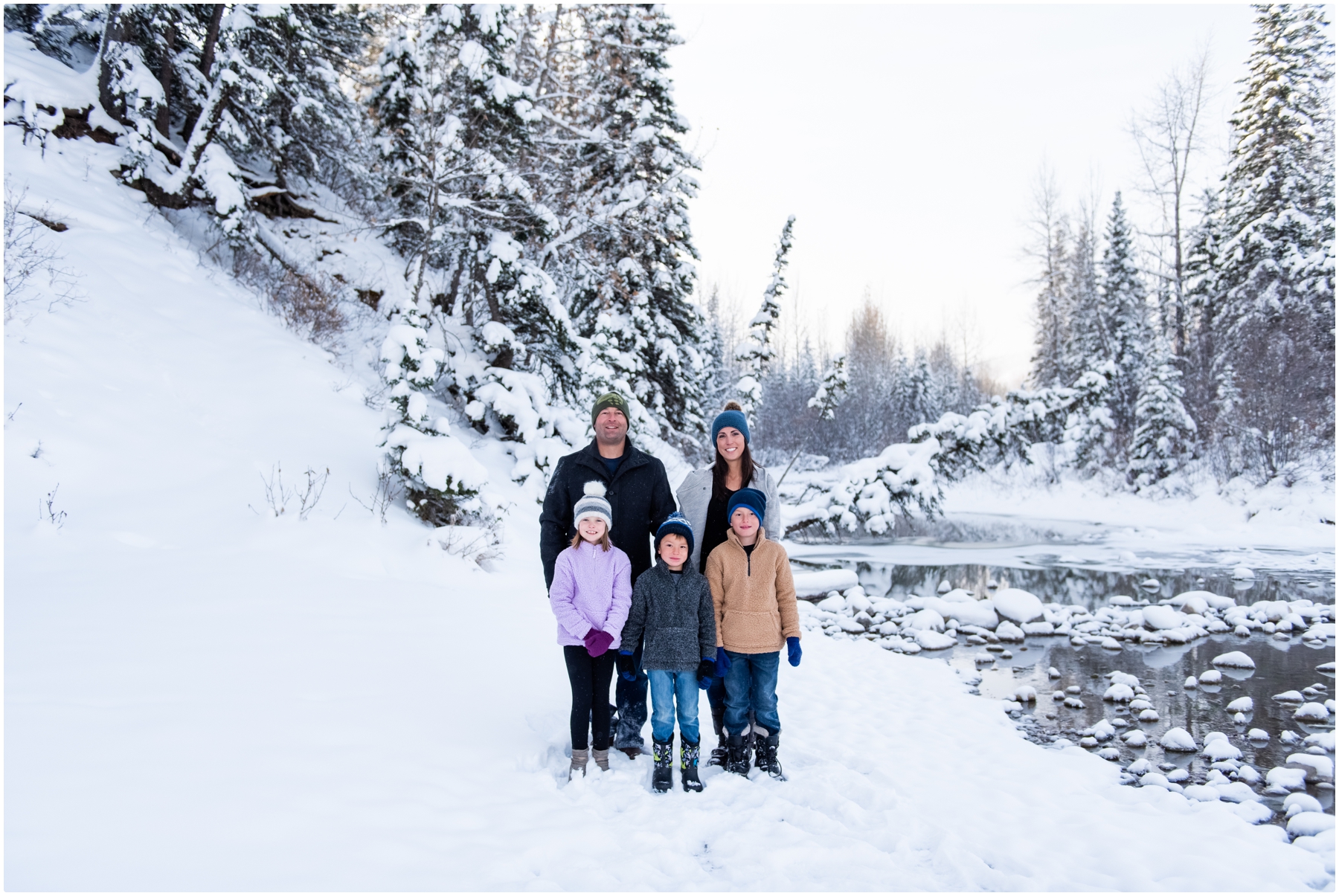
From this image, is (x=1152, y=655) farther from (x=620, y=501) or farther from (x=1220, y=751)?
(x=620, y=501)

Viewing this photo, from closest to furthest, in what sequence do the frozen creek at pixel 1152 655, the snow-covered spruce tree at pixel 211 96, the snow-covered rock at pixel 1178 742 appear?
the frozen creek at pixel 1152 655 < the snow-covered rock at pixel 1178 742 < the snow-covered spruce tree at pixel 211 96

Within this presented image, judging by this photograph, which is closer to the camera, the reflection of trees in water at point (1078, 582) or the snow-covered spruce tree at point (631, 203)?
the reflection of trees in water at point (1078, 582)

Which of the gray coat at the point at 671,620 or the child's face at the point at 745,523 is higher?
the child's face at the point at 745,523

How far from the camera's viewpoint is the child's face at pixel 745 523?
3.74m

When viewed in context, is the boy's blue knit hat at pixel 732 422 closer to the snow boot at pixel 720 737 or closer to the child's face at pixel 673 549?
the child's face at pixel 673 549

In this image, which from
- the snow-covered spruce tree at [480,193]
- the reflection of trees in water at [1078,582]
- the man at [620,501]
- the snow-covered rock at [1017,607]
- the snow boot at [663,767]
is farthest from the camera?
the snow-covered spruce tree at [480,193]

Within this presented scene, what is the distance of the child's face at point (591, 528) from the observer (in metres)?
3.59

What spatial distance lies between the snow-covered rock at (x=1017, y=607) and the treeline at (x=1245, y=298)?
27.8ft

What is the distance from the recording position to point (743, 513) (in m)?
3.74

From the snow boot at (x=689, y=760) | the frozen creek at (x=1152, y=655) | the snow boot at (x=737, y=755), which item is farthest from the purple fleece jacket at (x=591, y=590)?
the frozen creek at (x=1152, y=655)

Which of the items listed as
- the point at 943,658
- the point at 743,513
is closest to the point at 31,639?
the point at 743,513

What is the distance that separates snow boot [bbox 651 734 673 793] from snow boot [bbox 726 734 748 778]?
0.40m

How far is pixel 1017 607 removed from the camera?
8.50 m

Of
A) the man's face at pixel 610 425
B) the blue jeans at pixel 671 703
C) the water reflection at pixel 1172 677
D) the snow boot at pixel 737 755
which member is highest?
the man's face at pixel 610 425
